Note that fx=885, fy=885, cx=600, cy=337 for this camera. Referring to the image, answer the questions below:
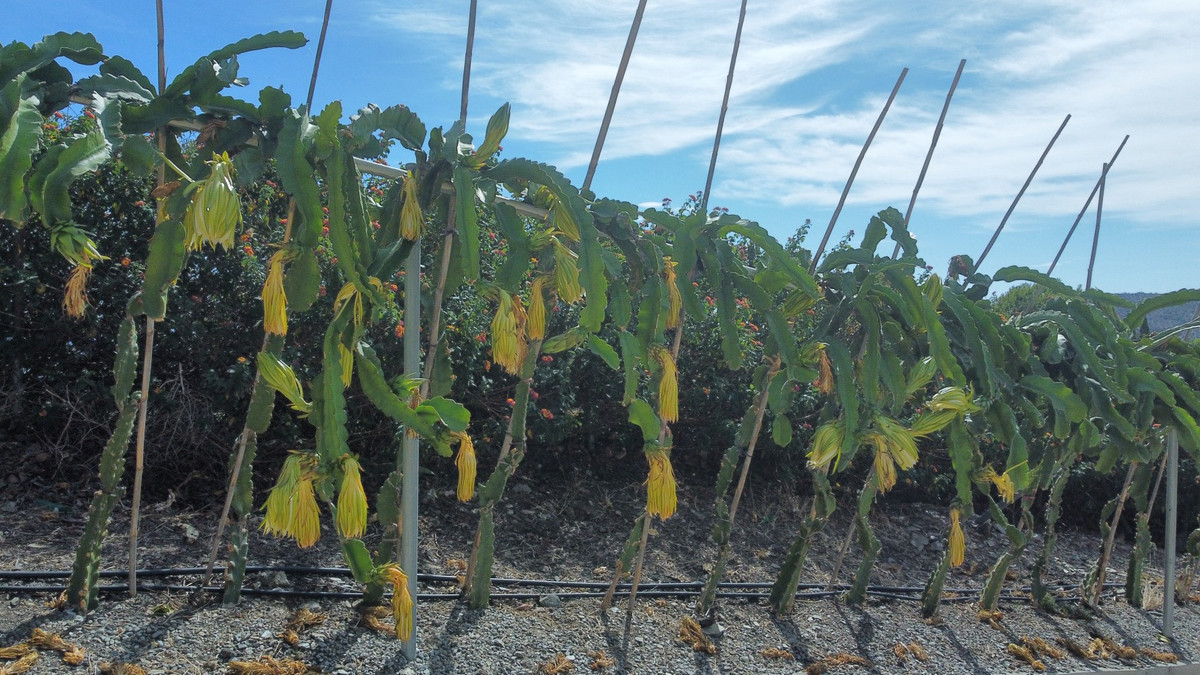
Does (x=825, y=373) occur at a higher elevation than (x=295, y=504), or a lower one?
higher

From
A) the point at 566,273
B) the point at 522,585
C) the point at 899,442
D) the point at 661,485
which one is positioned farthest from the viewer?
the point at 522,585

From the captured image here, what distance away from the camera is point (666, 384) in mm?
3389

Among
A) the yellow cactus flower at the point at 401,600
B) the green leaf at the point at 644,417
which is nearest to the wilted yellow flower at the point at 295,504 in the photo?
the yellow cactus flower at the point at 401,600

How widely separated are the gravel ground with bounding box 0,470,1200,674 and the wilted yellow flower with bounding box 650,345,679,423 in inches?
36.5

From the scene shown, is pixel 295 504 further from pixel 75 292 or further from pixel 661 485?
pixel 661 485

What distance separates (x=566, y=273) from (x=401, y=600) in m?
1.19

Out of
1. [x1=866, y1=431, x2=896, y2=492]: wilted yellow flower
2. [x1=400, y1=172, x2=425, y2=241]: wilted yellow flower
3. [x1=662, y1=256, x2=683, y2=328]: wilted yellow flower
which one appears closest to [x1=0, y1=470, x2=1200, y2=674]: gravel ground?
[x1=866, y1=431, x2=896, y2=492]: wilted yellow flower

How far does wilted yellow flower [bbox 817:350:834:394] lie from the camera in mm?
3662

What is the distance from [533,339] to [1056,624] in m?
3.48

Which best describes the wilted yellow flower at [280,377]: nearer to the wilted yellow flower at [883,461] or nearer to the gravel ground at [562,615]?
the gravel ground at [562,615]

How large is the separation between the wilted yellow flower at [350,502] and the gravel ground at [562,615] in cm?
66

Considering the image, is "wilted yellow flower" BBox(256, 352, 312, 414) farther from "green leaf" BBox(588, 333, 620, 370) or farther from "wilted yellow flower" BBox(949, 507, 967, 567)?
"wilted yellow flower" BBox(949, 507, 967, 567)

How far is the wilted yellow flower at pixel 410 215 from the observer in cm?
271

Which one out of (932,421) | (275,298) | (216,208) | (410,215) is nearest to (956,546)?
(932,421)
